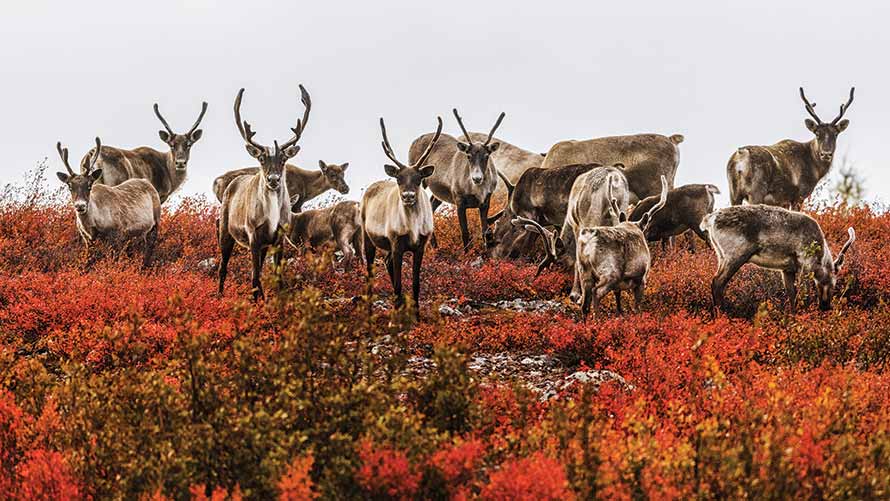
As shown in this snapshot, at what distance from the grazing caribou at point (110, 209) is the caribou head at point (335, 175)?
4.69 metres

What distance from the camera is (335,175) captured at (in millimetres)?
A: 18594

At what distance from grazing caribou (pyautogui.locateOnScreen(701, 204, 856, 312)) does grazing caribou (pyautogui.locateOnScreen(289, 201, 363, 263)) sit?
573cm

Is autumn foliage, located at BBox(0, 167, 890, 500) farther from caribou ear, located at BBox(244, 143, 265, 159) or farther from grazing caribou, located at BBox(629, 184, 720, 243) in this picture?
grazing caribou, located at BBox(629, 184, 720, 243)

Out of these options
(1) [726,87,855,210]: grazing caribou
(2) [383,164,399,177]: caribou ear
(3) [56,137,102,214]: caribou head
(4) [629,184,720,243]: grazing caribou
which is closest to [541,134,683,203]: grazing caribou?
(1) [726,87,855,210]: grazing caribou

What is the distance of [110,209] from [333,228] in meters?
3.38

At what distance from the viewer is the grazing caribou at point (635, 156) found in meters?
16.8

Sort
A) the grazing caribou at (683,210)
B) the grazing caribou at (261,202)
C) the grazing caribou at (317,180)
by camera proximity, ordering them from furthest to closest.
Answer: the grazing caribou at (317,180) < the grazing caribou at (683,210) < the grazing caribou at (261,202)

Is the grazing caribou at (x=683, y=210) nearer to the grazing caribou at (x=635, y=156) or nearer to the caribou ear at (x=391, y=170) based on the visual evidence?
the grazing caribou at (x=635, y=156)

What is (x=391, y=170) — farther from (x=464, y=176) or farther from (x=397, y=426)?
(x=397, y=426)

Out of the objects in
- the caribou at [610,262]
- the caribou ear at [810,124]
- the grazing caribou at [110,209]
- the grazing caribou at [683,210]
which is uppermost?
the caribou ear at [810,124]

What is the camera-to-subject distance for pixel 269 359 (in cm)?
478

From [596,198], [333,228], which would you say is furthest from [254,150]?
[596,198]

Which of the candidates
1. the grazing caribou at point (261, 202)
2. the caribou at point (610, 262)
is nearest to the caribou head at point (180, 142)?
the grazing caribou at point (261, 202)

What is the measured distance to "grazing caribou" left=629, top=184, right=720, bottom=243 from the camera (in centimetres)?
1348
